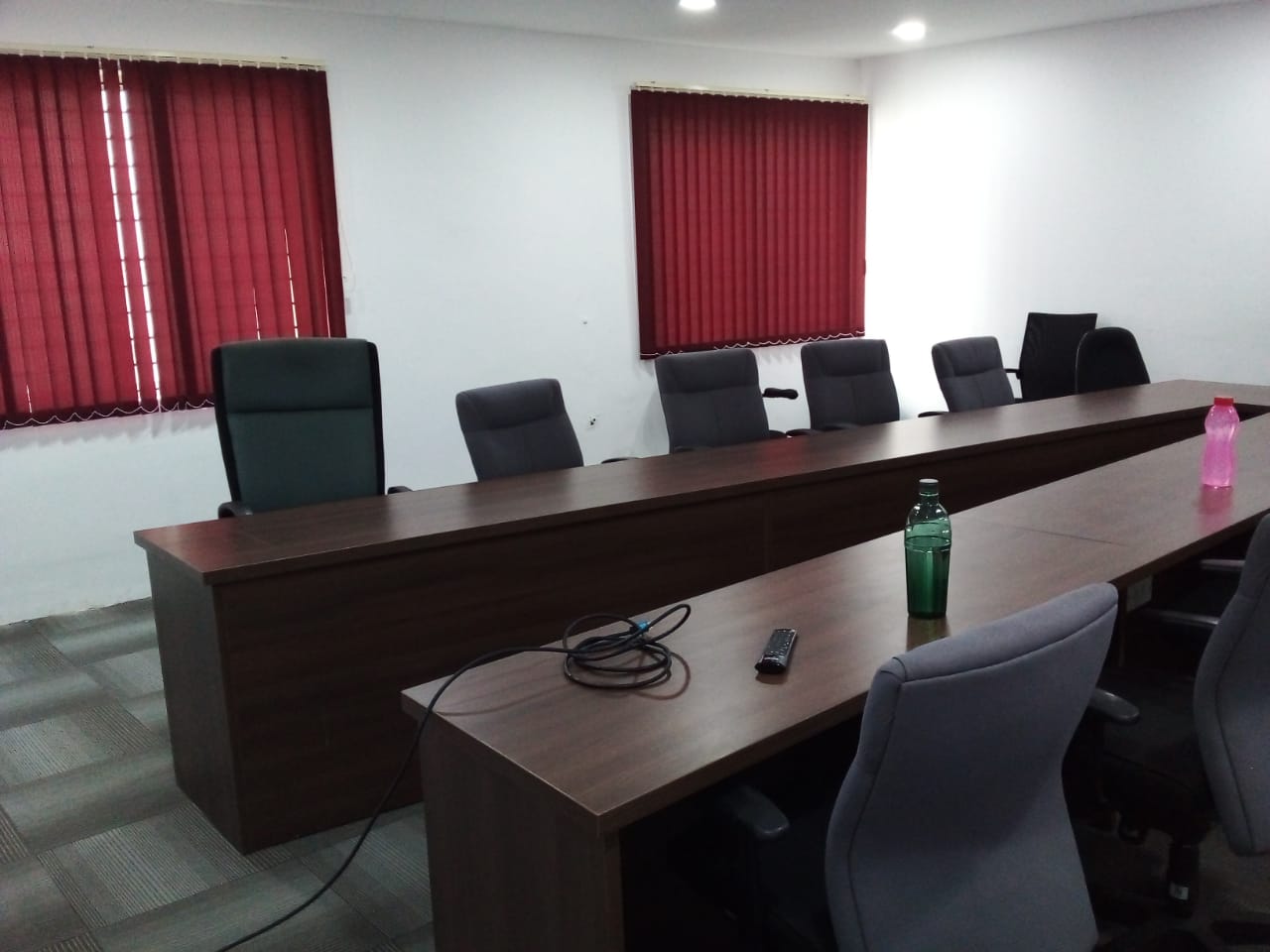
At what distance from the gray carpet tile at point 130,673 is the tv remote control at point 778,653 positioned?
101 inches

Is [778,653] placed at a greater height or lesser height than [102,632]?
greater

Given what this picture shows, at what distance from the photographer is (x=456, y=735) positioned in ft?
5.11

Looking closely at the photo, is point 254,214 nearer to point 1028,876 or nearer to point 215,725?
point 215,725

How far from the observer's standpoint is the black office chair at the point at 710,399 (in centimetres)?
438

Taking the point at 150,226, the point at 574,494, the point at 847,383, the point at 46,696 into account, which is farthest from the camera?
the point at 847,383

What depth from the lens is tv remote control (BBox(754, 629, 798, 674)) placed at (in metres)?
1.69

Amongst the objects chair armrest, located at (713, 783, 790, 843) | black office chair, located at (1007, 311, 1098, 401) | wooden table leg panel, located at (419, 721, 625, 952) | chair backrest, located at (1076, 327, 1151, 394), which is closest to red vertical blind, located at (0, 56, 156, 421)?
wooden table leg panel, located at (419, 721, 625, 952)

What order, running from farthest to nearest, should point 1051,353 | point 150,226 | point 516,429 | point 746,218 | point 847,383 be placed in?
point 746,218
point 1051,353
point 847,383
point 150,226
point 516,429

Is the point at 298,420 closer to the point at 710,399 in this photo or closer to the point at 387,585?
the point at 387,585

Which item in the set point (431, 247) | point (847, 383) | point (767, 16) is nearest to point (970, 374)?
point (847, 383)

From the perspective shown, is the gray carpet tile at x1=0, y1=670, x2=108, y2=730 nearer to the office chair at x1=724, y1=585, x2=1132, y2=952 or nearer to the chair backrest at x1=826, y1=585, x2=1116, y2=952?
the office chair at x1=724, y1=585, x2=1132, y2=952

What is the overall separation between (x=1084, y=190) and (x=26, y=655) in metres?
5.98

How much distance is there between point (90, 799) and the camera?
9.49ft

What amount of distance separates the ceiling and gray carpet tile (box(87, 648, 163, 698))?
291 centimetres
